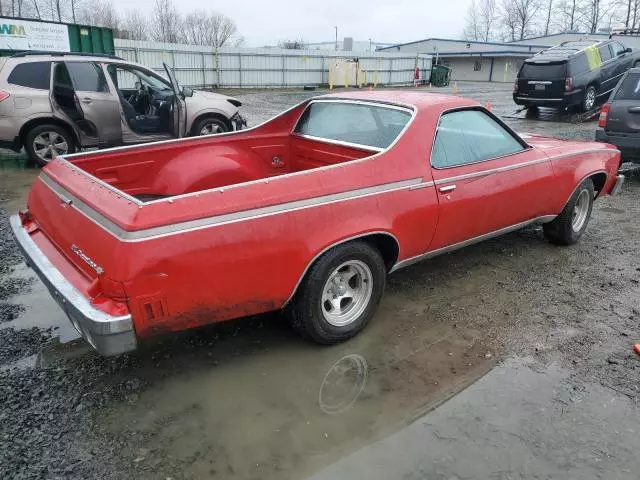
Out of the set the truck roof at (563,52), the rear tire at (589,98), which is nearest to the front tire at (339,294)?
the truck roof at (563,52)

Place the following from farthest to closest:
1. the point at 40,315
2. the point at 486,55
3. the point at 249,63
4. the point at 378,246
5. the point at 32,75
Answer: the point at 486,55, the point at 249,63, the point at 32,75, the point at 40,315, the point at 378,246

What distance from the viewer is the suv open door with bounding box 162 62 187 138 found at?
8672 mm

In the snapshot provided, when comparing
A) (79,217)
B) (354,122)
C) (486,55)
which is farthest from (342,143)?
(486,55)

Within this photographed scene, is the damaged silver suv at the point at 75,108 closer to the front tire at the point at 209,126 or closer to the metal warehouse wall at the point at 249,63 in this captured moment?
the front tire at the point at 209,126

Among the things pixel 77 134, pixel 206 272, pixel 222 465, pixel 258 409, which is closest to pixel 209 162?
pixel 206 272

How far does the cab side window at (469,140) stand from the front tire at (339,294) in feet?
3.14

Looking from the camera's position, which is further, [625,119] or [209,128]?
[209,128]

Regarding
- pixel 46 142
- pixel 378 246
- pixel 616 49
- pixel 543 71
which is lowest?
pixel 378 246

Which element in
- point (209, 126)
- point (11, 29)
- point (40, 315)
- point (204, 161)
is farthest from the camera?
point (11, 29)

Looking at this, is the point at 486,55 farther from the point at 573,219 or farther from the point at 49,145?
the point at 573,219

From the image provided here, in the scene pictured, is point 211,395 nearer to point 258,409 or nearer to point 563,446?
point 258,409

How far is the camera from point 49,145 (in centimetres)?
829

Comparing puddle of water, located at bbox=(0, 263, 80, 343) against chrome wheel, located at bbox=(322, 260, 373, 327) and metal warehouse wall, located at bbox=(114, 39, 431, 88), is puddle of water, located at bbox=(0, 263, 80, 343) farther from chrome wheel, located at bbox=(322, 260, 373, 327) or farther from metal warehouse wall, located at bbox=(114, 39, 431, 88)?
metal warehouse wall, located at bbox=(114, 39, 431, 88)

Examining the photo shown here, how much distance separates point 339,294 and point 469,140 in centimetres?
175
